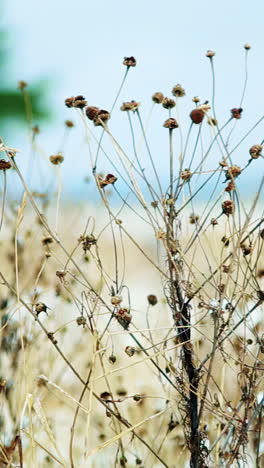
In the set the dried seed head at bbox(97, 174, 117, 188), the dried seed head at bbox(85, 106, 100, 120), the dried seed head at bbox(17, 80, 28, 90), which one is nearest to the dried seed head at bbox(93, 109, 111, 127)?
the dried seed head at bbox(85, 106, 100, 120)

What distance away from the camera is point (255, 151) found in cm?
168

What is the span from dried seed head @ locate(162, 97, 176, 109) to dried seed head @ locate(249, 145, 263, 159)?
0.62 feet

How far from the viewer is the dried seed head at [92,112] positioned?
171 cm

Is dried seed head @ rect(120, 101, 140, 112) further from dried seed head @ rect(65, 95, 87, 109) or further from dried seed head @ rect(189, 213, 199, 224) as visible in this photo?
dried seed head @ rect(189, 213, 199, 224)

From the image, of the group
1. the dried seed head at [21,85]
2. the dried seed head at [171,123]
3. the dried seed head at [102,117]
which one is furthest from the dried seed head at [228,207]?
the dried seed head at [21,85]

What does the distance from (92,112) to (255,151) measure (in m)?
0.33

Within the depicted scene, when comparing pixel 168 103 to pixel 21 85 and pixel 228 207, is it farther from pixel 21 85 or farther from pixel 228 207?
pixel 21 85

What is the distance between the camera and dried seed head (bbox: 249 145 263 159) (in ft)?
5.51

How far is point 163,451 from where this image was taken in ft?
9.32

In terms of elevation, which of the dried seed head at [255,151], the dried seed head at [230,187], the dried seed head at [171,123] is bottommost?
the dried seed head at [230,187]

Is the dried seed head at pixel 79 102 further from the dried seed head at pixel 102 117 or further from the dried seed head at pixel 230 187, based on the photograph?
the dried seed head at pixel 230 187

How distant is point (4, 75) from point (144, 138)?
15923 millimetres

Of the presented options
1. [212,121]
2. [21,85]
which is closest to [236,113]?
[212,121]

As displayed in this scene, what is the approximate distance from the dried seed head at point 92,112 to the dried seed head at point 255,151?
1.01ft
